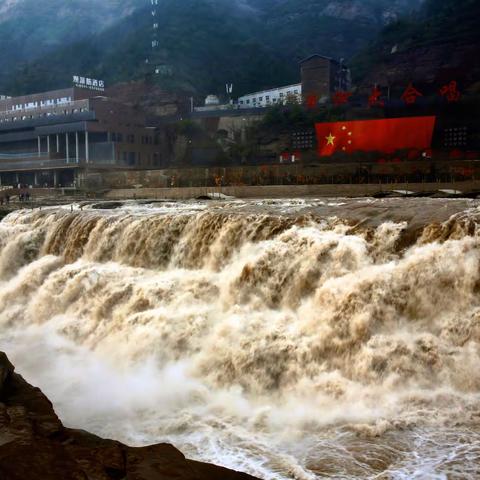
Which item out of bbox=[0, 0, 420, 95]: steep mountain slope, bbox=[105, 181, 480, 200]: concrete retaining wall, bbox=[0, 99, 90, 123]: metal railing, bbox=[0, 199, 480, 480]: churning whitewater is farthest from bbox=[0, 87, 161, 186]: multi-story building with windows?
bbox=[0, 199, 480, 480]: churning whitewater

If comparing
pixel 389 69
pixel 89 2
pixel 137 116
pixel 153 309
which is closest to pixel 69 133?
pixel 137 116

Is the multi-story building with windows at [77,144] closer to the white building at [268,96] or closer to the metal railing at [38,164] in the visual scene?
the metal railing at [38,164]

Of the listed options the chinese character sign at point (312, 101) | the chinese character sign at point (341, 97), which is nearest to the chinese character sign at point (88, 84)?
the chinese character sign at point (312, 101)

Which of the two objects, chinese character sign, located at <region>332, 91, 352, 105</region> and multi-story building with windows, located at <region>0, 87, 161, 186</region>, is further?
multi-story building with windows, located at <region>0, 87, 161, 186</region>

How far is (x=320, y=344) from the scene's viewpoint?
8.98 m

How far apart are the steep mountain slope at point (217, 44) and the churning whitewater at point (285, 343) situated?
209ft

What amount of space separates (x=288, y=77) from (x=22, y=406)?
78911mm

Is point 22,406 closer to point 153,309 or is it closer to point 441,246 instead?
point 153,309

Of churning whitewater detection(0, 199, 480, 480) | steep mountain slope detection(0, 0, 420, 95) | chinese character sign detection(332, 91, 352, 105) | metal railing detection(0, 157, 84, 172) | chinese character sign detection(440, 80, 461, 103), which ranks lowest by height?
churning whitewater detection(0, 199, 480, 480)

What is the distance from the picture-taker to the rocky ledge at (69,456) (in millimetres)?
4473

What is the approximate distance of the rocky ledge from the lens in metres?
4.47

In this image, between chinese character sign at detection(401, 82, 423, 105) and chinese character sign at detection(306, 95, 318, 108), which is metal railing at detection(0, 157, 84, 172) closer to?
chinese character sign at detection(306, 95, 318, 108)

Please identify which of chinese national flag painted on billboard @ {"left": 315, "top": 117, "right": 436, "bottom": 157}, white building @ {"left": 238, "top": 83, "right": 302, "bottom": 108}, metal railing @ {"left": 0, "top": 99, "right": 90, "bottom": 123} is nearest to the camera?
chinese national flag painted on billboard @ {"left": 315, "top": 117, "right": 436, "bottom": 157}

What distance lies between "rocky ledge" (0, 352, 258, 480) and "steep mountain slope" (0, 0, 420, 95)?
70.6 m
